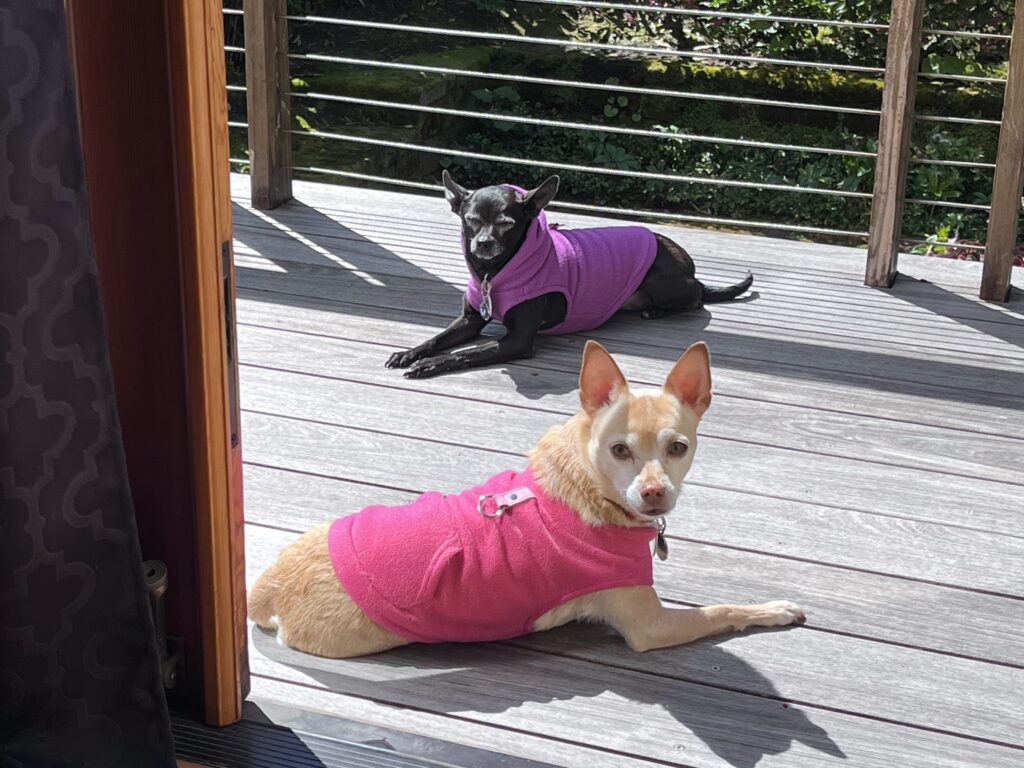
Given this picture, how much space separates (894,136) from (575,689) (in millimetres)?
2427

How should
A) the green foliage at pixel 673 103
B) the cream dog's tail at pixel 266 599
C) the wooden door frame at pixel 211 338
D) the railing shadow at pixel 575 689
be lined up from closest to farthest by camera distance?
1. the wooden door frame at pixel 211 338
2. the railing shadow at pixel 575 689
3. the cream dog's tail at pixel 266 599
4. the green foliage at pixel 673 103

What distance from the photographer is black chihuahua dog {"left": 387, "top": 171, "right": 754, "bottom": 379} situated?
3387mm

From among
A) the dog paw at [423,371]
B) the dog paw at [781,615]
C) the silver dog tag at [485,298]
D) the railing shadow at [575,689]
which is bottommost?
the railing shadow at [575,689]

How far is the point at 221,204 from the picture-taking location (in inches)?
61.1

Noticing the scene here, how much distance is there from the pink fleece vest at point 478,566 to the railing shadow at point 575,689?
55 mm

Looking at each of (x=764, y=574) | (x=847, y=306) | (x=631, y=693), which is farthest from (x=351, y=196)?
(x=631, y=693)

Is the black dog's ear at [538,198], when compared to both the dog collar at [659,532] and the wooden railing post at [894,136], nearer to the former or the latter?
the wooden railing post at [894,136]

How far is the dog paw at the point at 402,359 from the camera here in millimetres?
3297

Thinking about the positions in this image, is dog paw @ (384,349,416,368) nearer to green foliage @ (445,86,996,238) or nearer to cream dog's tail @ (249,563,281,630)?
cream dog's tail @ (249,563,281,630)

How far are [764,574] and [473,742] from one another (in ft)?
2.46

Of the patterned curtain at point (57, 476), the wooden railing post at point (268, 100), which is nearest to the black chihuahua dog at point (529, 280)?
the wooden railing post at point (268, 100)

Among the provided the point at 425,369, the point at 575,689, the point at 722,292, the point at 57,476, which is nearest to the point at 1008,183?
the point at 722,292

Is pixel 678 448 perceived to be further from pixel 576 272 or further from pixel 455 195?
pixel 455 195

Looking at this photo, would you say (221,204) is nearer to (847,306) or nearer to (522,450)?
(522,450)
